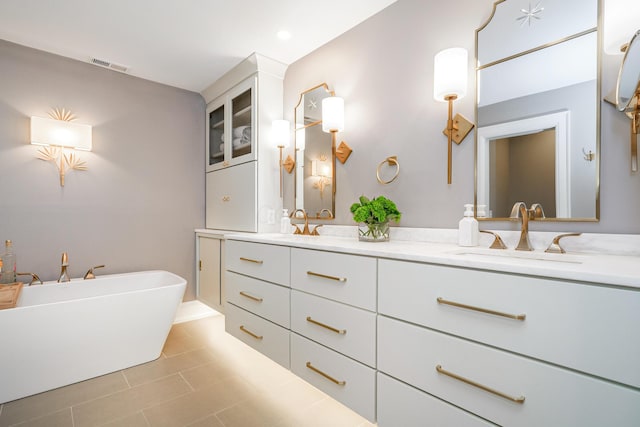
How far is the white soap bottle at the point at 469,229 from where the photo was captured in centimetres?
146

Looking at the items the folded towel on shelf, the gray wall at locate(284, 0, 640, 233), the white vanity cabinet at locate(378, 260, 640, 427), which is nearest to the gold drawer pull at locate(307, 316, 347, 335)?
the white vanity cabinet at locate(378, 260, 640, 427)

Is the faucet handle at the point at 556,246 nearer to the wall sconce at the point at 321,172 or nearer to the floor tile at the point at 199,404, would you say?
the wall sconce at the point at 321,172

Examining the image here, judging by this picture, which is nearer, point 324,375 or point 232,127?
point 324,375

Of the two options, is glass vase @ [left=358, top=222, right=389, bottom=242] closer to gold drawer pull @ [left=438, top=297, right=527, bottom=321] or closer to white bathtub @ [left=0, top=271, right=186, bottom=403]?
gold drawer pull @ [left=438, top=297, right=527, bottom=321]

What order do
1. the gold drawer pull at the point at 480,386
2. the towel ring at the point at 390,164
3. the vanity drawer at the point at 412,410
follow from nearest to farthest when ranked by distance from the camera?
the gold drawer pull at the point at 480,386, the vanity drawer at the point at 412,410, the towel ring at the point at 390,164

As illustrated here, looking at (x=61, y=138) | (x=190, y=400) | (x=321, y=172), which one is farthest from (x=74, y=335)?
(x=321, y=172)

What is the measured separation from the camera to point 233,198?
9.43ft

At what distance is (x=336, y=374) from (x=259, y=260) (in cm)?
82

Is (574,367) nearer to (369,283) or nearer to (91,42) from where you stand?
(369,283)

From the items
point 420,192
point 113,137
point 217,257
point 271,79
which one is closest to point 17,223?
point 113,137

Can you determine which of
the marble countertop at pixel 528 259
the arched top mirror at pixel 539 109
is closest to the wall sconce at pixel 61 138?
the marble countertop at pixel 528 259

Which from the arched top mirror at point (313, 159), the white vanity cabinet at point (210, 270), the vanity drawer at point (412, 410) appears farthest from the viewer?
the white vanity cabinet at point (210, 270)

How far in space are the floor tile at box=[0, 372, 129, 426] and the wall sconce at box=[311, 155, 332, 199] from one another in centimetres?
184

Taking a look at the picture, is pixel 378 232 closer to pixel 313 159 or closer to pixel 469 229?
pixel 469 229
